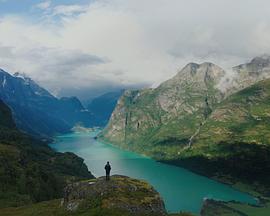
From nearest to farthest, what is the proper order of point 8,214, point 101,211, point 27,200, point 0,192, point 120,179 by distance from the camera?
point 101,211, point 120,179, point 8,214, point 27,200, point 0,192

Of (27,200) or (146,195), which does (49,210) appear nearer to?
(146,195)

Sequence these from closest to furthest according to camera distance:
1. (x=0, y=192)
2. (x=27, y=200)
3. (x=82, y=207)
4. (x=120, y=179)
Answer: (x=82, y=207)
(x=120, y=179)
(x=27, y=200)
(x=0, y=192)

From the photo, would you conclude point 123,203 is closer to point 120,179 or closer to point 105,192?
point 105,192

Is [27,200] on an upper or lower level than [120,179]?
lower

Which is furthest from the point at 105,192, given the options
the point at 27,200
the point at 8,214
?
the point at 27,200

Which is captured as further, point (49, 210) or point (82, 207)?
point (49, 210)

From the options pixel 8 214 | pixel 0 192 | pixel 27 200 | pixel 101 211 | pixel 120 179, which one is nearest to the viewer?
pixel 101 211

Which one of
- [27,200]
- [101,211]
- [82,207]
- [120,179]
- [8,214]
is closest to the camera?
[101,211]

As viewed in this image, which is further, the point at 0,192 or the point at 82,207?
the point at 0,192

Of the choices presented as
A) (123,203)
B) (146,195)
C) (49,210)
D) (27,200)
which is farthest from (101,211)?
(27,200)
